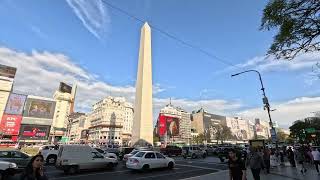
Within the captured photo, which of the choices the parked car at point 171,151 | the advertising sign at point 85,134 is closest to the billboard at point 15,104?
the advertising sign at point 85,134

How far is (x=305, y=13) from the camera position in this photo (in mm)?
6852

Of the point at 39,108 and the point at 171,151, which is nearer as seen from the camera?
the point at 171,151

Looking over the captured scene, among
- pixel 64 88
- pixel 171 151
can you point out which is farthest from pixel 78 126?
pixel 171 151

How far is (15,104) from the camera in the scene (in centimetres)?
9194

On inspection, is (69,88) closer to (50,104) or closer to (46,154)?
(50,104)

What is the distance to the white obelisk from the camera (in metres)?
43.7

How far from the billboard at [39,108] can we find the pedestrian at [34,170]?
10681 cm

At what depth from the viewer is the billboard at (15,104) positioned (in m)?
90.8

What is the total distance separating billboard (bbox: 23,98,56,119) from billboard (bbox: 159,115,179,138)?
4868 centimetres

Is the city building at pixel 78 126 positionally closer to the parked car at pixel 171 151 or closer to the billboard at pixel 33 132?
the billboard at pixel 33 132

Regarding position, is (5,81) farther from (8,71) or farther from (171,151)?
(171,151)

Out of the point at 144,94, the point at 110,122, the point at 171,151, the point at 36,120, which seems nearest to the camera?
the point at 144,94

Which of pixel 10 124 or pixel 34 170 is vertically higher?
pixel 10 124

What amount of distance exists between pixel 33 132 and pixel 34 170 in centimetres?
11022
